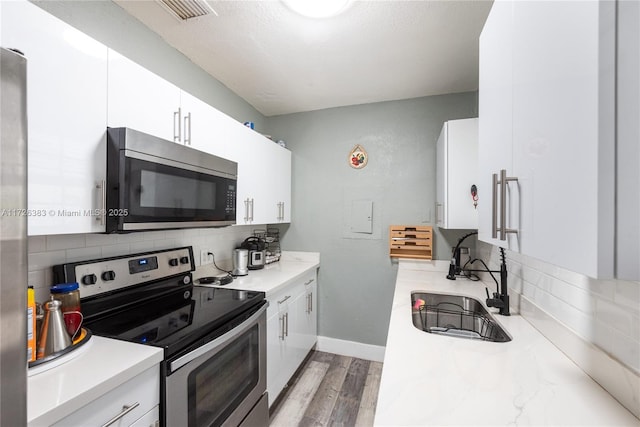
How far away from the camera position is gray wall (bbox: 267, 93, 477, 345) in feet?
8.40

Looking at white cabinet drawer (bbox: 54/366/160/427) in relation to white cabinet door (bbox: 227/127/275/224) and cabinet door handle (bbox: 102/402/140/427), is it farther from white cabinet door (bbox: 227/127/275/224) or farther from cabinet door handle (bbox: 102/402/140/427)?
white cabinet door (bbox: 227/127/275/224)

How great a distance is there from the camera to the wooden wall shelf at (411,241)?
250 centimetres

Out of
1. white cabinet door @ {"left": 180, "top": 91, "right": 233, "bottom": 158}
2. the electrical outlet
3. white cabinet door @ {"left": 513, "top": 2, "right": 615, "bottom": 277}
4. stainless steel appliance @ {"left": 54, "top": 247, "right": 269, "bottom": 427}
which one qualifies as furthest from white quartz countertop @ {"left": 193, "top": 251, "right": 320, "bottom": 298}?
white cabinet door @ {"left": 513, "top": 2, "right": 615, "bottom": 277}

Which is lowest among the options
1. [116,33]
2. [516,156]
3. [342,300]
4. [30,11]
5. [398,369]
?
[342,300]

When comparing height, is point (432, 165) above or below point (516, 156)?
above

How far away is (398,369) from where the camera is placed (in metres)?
0.91

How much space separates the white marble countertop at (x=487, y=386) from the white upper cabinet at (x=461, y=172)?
0.85 m


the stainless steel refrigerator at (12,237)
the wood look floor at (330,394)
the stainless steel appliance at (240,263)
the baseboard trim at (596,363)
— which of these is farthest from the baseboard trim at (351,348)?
the stainless steel refrigerator at (12,237)

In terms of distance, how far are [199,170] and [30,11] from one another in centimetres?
82

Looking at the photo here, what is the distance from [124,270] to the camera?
144 centimetres

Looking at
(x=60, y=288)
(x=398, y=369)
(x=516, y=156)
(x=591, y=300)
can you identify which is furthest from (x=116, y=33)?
(x=591, y=300)

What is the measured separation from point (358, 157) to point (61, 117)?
2.20 m

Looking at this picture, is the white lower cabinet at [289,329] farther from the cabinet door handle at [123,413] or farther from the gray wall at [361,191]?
the cabinet door handle at [123,413]

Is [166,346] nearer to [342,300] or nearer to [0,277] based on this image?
[0,277]
